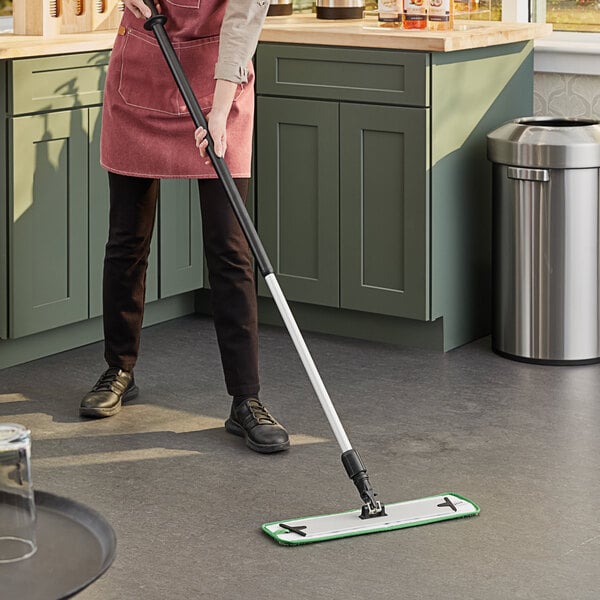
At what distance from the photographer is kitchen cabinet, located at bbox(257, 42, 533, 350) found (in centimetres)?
372

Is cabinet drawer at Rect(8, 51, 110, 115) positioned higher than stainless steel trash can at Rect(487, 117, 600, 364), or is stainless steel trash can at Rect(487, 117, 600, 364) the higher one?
cabinet drawer at Rect(8, 51, 110, 115)

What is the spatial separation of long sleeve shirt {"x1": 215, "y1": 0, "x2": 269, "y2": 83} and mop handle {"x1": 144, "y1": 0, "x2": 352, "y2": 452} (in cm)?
10

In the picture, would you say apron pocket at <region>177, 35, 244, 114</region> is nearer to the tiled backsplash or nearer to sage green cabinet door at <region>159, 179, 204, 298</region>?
sage green cabinet door at <region>159, 179, 204, 298</region>

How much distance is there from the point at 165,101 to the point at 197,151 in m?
0.14

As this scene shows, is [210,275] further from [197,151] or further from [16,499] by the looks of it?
[16,499]

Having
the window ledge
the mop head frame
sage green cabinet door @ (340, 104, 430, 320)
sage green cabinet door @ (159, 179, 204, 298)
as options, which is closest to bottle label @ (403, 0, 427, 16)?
sage green cabinet door @ (340, 104, 430, 320)

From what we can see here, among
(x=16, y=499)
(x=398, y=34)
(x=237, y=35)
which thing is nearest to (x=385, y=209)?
(x=398, y=34)

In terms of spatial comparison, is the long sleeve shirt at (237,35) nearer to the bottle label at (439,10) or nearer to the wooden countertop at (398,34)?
the wooden countertop at (398,34)

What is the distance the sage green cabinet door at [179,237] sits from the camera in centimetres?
402

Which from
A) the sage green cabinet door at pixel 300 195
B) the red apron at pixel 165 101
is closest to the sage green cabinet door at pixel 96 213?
the sage green cabinet door at pixel 300 195

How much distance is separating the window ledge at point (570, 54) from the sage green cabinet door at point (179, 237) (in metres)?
1.20

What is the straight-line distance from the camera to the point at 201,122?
9.04 feet

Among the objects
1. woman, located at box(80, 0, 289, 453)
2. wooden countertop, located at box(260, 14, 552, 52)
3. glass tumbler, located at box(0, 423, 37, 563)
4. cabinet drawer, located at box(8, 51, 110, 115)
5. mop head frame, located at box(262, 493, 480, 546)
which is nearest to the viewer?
glass tumbler, located at box(0, 423, 37, 563)

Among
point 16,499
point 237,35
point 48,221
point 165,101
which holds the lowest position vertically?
point 16,499
